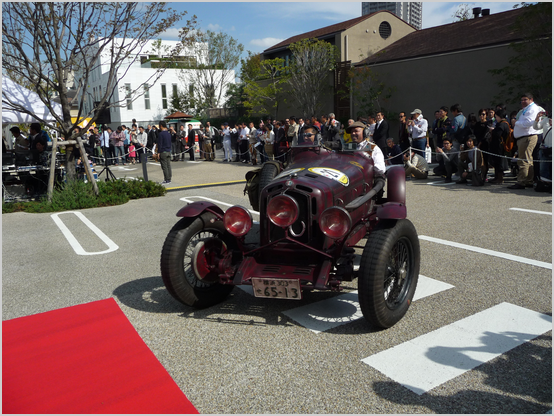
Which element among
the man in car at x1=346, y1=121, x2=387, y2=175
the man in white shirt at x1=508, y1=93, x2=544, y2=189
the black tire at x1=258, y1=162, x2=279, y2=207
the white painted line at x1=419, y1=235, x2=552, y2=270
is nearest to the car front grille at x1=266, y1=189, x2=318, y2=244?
the man in car at x1=346, y1=121, x2=387, y2=175

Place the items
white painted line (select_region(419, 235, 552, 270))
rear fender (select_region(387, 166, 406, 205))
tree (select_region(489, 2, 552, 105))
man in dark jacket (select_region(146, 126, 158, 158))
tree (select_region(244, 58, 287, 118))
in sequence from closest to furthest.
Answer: white painted line (select_region(419, 235, 552, 270)) → rear fender (select_region(387, 166, 406, 205)) → tree (select_region(489, 2, 552, 105)) → man in dark jacket (select_region(146, 126, 158, 158)) → tree (select_region(244, 58, 287, 118))

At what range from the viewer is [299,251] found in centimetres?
416

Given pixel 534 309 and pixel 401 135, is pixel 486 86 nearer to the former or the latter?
pixel 401 135

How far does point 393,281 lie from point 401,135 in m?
10.2

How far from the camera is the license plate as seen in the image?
145 inches

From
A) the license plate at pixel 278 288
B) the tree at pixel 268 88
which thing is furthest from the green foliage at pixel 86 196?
the tree at pixel 268 88

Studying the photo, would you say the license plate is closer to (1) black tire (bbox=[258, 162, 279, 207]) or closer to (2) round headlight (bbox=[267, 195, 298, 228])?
(2) round headlight (bbox=[267, 195, 298, 228])

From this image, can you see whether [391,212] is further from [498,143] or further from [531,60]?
[531,60]

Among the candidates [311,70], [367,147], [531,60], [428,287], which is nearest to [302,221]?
[428,287]

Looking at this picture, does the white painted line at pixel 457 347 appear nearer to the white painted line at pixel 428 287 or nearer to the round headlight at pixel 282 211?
the white painted line at pixel 428 287

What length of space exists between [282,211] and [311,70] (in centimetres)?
2411

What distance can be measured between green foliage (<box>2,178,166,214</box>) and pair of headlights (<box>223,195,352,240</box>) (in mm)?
7016

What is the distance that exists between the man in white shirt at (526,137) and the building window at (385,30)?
20.9 metres

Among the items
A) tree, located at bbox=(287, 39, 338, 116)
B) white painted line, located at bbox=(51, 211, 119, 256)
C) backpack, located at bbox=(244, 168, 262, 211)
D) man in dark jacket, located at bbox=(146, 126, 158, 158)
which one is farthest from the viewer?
tree, located at bbox=(287, 39, 338, 116)
